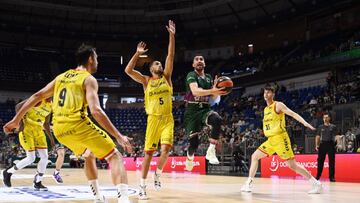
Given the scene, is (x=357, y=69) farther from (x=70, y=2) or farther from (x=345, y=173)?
(x=70, y=2)

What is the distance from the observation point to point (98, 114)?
454cm

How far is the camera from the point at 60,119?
4879 mm

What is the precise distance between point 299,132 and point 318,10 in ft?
50.5

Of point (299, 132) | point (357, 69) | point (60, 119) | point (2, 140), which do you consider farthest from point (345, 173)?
point (2, 140)

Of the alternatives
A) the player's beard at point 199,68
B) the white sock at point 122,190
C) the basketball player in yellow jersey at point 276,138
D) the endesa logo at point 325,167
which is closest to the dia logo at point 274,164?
the endesa logo at point 325,167

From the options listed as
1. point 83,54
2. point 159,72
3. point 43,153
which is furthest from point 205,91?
point 43,153

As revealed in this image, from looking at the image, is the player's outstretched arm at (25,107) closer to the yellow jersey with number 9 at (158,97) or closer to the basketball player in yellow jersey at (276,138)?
the yellow jersey with number 9 at (158,97)

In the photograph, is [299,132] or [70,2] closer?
[299,132]

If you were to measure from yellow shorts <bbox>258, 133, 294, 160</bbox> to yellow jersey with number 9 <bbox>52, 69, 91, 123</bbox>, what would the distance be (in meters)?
4.93

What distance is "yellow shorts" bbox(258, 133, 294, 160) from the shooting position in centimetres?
872

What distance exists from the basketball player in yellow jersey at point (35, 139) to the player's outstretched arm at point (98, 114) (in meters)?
4.81

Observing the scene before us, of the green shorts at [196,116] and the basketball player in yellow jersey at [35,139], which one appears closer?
the green shorts at [196,116]

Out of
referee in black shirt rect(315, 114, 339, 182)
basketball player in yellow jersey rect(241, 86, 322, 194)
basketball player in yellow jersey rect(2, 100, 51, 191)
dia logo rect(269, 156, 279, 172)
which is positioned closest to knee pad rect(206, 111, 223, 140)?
basketball player in yellow jersey rect(241, 86, 322, 194)

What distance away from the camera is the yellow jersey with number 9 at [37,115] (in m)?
9.38
